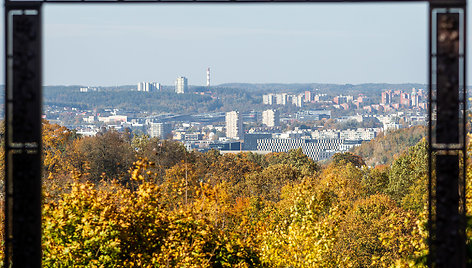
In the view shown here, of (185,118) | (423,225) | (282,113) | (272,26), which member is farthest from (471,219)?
(282,113)

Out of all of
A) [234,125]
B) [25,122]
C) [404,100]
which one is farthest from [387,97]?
[25,122]

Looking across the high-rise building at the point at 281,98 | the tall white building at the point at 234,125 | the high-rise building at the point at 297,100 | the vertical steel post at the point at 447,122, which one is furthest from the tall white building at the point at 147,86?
the vertical steel post at the point at 447,122

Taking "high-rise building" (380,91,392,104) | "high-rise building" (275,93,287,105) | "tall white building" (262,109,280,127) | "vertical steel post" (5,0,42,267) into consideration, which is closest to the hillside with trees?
"high-rise building" (380,91,392,104)

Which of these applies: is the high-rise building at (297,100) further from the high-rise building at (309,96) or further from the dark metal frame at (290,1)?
the dark metal frame at (290,1)

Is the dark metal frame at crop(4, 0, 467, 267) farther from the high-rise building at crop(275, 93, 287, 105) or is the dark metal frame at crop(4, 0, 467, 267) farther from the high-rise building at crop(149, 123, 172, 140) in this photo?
the high-rise building at crop(275, 93, 287, 105)

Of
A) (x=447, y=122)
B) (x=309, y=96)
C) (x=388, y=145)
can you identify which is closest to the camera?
(x=447, y=122)

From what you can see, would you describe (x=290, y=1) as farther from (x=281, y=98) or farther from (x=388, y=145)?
(x=281, y=98)
